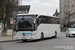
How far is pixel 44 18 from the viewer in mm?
22016

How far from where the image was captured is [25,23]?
19016mm

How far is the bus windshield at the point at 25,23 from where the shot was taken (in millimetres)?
18906

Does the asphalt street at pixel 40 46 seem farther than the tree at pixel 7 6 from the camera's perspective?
No

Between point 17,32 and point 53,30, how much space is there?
7.69 m

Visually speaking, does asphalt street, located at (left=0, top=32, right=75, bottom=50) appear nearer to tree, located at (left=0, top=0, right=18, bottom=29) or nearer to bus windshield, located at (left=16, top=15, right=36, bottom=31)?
bus windshield, located at (left=16, top=15, right=36, bottom=31)

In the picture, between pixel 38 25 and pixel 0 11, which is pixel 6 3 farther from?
pixel 38 25

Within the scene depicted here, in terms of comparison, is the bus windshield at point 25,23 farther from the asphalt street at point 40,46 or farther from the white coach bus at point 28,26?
the asphalt street at point 40,46

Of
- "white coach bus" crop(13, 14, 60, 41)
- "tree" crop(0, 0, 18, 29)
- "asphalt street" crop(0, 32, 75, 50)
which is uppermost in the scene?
"tree" crop(0, 0, 18, 29)

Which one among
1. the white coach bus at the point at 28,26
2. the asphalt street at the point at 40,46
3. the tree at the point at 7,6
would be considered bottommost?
the asphalt street at the point at 40,46

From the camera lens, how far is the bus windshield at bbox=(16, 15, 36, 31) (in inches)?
744

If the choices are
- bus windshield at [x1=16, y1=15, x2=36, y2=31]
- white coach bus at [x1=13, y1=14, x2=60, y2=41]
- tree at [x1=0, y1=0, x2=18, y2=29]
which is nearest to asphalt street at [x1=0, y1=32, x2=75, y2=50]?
white coach bus at [x1=13, y1=14, x2=60, y2=41]

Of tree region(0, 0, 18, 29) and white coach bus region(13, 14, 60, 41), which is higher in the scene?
tree region(0, 0, 18, 29)

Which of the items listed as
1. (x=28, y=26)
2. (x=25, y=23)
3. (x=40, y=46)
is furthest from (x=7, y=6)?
(x=40, y=46)

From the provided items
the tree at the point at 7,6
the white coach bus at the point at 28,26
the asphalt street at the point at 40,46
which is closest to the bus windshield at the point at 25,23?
the white coach bus at the point at 28,26
